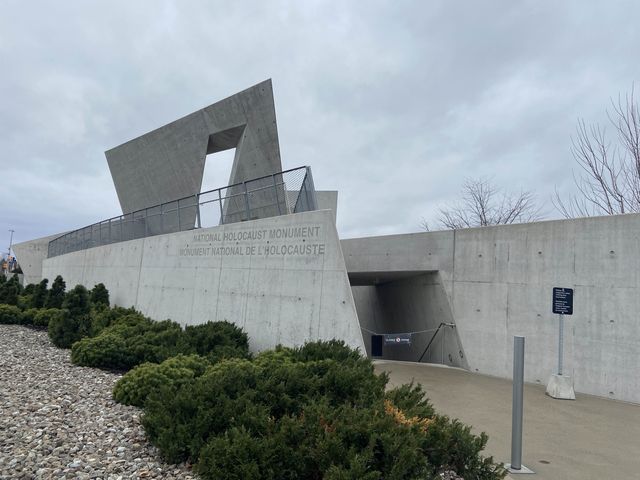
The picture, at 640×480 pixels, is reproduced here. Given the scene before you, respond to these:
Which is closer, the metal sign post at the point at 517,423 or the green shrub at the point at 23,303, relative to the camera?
the metal sign post at the point at 517,423

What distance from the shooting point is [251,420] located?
15.3 ft

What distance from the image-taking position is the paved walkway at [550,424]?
5.37m

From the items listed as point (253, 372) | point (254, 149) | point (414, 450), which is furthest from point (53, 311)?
point (414, 450)

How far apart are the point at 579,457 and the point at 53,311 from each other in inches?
653

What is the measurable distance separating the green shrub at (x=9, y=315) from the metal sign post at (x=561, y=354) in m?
17.4

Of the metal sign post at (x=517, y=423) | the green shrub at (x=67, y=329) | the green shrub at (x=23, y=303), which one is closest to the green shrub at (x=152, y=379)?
the metal sign post at (x=517, y=423)

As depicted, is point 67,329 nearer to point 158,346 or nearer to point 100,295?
point 158,346

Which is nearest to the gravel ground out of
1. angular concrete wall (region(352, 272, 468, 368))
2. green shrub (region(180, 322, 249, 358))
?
green shrub (region(180, 322, 249, 358))

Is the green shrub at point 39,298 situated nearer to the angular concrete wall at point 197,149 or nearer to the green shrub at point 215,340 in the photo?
the angular concrete wall at point 197,149

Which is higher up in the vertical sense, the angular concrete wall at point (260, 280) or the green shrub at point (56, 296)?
the angular concrete wall at point (260, 280)

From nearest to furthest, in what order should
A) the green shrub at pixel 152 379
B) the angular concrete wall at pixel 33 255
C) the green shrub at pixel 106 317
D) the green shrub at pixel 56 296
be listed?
the green shrub at pixel 152 379 → the green shrub at pixel 106 317 → the green shrub at pixel 56 296 → the angular concrete wall at pixel 33 255

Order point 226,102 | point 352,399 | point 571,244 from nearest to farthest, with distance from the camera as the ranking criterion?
point 352,399 → point 571,244 → point 226,102

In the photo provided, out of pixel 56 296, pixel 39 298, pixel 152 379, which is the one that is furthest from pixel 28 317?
pixel 152 379

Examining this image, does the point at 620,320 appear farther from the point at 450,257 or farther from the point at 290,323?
the point at 290,323
